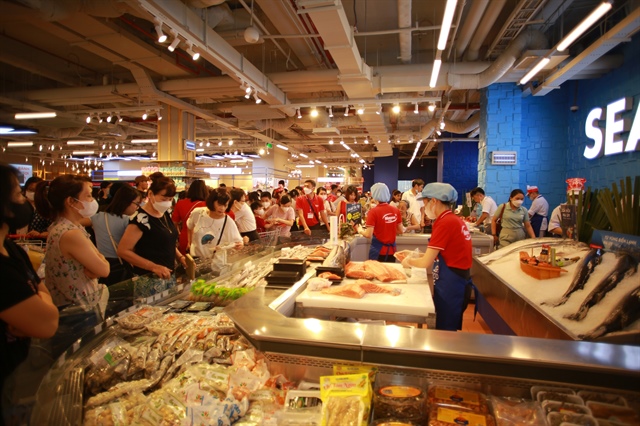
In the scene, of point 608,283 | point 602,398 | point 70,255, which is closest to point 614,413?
point 602,398

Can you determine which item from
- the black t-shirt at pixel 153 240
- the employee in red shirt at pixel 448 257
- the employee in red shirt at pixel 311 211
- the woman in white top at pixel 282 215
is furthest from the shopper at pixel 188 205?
the employee in red shirt at pixel 448 257

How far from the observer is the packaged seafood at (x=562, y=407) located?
1.47 meters

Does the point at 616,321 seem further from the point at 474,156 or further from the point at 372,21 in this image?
the point at 474,156

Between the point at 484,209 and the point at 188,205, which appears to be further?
the point at 484,209

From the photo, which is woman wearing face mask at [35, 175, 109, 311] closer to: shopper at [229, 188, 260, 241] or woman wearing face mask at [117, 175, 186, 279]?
woman wearing face mask at [117, 175, 186, 279]

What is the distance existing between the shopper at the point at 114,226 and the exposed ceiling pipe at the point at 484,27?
21.9ft

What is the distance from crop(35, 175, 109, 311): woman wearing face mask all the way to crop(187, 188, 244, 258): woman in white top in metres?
1.57

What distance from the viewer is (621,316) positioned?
2.38m

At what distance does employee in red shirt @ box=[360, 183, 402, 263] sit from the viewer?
580cm

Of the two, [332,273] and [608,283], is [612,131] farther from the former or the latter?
[332,273]

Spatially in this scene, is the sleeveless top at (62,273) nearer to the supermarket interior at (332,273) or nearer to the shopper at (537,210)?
the supermarket interior at (332,273)

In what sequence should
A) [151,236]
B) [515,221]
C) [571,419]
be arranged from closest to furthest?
[571,419], [151,236], [515,221]

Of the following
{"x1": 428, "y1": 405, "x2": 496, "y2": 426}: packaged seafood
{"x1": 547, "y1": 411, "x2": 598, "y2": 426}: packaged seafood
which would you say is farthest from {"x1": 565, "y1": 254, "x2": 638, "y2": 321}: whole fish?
{"x1": 428, "y1": 405, "x2": 496, "y2": 426}: packaged seafood

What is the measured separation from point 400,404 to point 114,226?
354 cm
